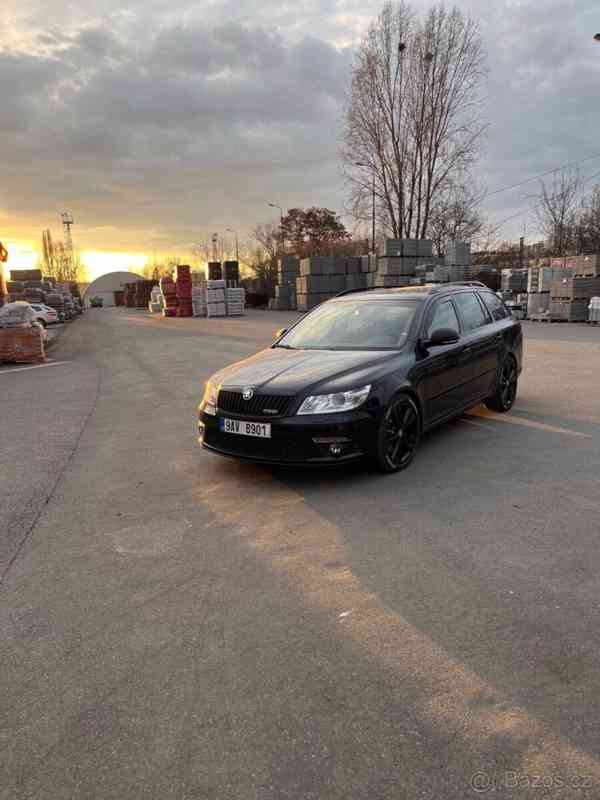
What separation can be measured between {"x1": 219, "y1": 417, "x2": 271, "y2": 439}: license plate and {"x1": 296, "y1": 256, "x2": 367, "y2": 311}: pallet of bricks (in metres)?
29.8

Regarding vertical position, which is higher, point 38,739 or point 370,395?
point 370,395

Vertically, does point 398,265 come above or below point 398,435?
above

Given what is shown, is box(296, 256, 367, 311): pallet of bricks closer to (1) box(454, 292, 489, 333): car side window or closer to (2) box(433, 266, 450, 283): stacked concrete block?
(2) box(433, 266, 450, 283): stacked concrete block

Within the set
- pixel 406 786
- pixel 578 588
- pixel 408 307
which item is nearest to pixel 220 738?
pixel 406 786

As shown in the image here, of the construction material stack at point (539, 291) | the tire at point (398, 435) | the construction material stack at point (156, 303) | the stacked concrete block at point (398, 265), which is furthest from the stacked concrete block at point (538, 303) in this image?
the construction material stack at point (156, 303)

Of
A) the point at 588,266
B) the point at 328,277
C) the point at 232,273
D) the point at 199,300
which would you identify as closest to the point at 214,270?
the point at 232,273

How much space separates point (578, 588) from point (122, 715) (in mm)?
2321

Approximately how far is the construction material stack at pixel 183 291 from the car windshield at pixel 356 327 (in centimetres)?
3752

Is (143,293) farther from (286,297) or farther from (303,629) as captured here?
(303,629)

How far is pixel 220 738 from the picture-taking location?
83.7 inches

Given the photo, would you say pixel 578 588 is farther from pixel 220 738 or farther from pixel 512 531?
pixel 220 738

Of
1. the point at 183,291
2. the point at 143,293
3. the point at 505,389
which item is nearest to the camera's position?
the point at 505,389

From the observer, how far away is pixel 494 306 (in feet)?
24.7

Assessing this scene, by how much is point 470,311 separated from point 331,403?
2.97 meters
